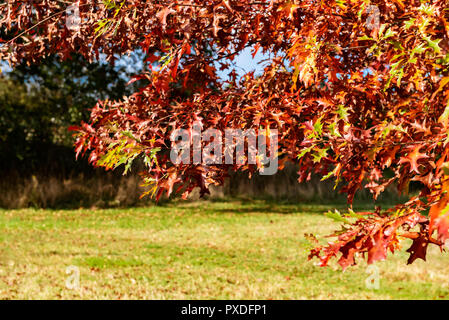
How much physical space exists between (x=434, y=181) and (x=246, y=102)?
119cm

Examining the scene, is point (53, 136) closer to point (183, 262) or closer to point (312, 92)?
point (183, 262)

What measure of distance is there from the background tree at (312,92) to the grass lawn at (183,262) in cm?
246

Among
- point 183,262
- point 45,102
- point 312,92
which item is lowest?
point 183,262

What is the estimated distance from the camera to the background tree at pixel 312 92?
2182 mm

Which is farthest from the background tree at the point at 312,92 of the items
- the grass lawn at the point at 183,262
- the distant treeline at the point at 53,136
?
the distant treeline at the point at 53,136

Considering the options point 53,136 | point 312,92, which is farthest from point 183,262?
point 53,136

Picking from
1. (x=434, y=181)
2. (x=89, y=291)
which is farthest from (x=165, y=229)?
(x=434, y=181)

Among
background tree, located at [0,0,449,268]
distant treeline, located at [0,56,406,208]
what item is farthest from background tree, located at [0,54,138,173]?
background tree, located at [0,0,449,268]

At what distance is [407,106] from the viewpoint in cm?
278

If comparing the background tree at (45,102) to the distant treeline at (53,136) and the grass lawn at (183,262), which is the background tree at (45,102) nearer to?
the distant treeline at (53,136)

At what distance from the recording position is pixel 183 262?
8094 millimetres

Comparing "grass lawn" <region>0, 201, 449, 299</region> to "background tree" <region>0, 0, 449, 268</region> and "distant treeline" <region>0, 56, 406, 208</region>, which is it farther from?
"background tree" <region>0, 0, 449, 268</region>

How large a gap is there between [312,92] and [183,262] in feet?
19.0
